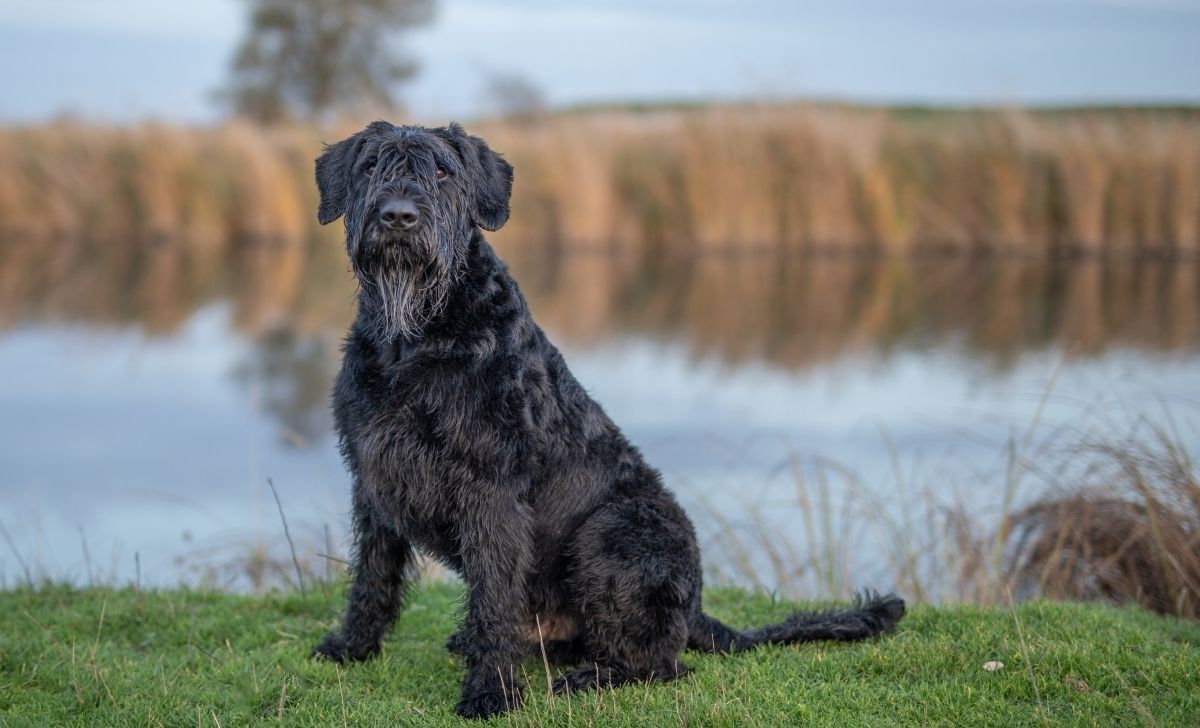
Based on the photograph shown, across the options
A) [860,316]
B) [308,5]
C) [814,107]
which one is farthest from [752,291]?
[308,5]

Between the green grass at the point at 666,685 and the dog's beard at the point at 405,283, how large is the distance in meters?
1.33

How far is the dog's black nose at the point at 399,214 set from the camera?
153 inches

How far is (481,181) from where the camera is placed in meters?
4.33

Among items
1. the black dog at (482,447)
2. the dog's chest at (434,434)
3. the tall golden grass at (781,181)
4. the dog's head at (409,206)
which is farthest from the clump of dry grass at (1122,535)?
the tall golden grass at (781,181)

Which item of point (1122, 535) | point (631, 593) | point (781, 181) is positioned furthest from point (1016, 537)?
point (781, 181)

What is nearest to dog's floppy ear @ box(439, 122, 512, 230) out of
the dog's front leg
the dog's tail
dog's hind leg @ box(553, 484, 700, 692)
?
the dog's front leg

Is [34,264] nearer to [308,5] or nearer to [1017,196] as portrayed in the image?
[1017,196]

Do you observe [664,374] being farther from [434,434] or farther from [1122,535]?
[434,434]

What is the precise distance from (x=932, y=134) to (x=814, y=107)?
2.22m

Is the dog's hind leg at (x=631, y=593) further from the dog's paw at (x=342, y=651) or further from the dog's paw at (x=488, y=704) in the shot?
the dog's paw at (x=342, y=651)

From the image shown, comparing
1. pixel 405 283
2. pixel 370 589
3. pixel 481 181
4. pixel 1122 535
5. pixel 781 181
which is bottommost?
pixel 1122 535

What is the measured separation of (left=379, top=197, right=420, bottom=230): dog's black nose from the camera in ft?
12.8

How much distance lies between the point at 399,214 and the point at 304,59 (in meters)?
35.8

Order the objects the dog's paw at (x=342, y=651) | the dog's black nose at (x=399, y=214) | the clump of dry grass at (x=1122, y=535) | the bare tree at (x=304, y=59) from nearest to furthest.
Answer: the dog's black nose at (x=399, y=214) → the dog's paw at (x=342, y=651) → the clump of dry grass at (x=1122, y=535) → the bare tree at (x=304, y=59)
